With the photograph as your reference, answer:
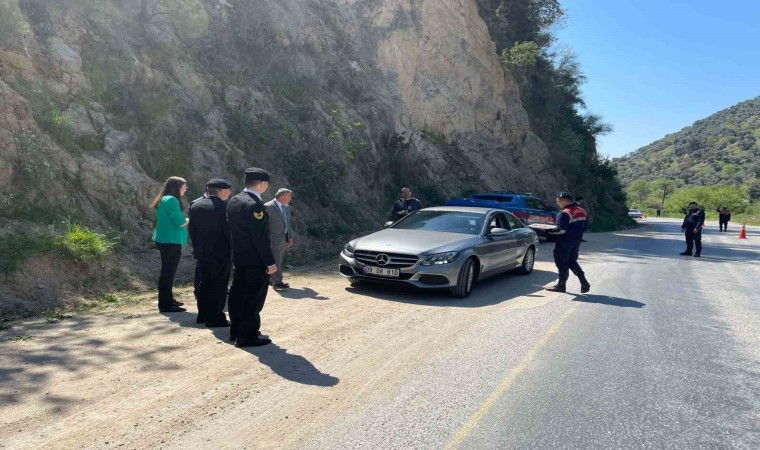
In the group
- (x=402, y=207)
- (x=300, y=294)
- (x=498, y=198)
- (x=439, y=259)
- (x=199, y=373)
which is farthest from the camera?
(x=498, y=198)

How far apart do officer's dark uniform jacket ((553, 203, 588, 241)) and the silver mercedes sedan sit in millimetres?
973

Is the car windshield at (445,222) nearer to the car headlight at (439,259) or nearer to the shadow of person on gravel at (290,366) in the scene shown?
the car headlight at (439,259)

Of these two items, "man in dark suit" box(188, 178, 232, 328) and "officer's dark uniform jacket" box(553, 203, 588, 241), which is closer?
"man in dark suit" box(188, 178, 232, 328)

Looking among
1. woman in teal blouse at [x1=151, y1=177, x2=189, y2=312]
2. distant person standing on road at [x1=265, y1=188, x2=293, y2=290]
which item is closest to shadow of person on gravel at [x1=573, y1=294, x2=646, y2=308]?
distant person standing on road at [x1=265, y1=188, x2=293, y2=290]

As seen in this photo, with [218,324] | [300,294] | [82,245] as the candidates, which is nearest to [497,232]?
[300,294]

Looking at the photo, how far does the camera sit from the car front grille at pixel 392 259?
8.24 m

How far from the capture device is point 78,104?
10.7m

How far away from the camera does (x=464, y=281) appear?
337 inches

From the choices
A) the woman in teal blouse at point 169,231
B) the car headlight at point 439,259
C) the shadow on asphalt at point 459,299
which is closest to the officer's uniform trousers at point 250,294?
the woman in teal blouse at point 169,231

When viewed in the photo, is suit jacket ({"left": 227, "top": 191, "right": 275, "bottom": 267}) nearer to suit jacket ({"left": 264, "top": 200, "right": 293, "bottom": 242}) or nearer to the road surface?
the road surface

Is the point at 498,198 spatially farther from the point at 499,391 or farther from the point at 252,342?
the point at 499,391

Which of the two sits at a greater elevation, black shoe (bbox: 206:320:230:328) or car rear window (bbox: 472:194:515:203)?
car rear window (bbox: 472:194:515:203)

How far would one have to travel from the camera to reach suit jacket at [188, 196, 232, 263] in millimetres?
6117

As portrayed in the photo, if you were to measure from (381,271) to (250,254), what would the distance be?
320cm
